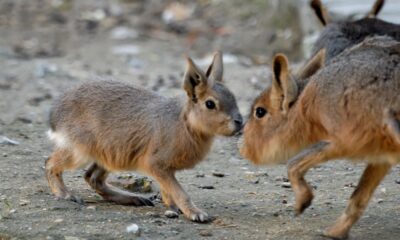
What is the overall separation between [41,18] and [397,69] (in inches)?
329

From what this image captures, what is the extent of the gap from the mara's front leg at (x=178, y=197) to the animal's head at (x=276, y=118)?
1.39 feet

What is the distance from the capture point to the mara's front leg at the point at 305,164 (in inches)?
196

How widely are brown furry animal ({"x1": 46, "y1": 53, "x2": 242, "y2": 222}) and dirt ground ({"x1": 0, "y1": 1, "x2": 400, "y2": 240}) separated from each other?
0.15 meters

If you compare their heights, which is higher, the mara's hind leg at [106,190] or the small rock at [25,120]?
the small rock at [25,120]

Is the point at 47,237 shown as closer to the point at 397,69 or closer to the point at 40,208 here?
the point at 40,208

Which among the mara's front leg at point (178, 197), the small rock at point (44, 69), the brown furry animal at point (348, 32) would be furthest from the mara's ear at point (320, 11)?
the small rock at point (44, 69)

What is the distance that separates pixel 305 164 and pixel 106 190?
1.55m

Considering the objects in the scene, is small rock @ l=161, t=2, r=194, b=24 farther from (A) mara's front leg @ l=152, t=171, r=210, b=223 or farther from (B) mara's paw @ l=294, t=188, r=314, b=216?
(B) mara's paw @ l=294, t=188, r=314, b=216

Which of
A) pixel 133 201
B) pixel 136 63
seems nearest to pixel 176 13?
pixel 136 63

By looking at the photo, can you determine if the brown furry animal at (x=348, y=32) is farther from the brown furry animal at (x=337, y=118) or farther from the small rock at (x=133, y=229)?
the small rock at (x=133, y=229)

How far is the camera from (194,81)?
585cm

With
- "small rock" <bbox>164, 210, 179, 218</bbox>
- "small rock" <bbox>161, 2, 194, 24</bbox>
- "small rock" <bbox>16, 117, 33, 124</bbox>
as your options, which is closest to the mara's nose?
"small rock" <bbox>164, 210, 179, 218</bbox>

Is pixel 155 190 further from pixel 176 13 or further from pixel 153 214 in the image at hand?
pixel 176 13

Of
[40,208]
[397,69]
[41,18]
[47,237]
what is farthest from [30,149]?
[41,18]
